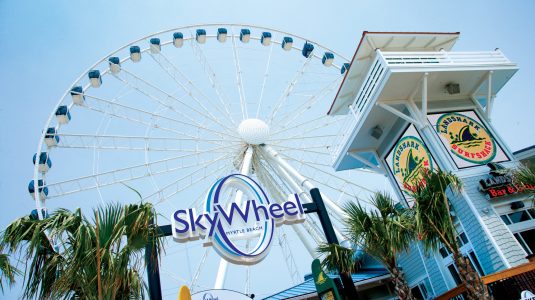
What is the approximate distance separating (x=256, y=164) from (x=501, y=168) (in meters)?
12.3

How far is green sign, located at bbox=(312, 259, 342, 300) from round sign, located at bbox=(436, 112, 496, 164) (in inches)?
230

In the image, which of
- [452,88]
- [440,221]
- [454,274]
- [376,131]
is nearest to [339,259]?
[440,221]

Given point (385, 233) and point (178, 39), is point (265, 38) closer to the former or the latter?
point (178, 39)

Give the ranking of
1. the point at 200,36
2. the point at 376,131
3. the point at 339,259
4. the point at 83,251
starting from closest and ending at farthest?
the point at 83,251, the point at 339,259, the point at 376,131, the point at 200,36

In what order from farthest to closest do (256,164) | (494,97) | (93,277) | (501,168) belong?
(256,164) → (494,97) → (501,168) → (93,277)

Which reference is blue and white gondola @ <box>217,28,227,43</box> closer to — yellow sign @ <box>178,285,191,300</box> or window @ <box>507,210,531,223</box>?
window @ <box>507,210,531,223</box>

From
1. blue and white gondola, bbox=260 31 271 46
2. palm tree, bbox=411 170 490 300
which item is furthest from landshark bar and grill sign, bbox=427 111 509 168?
blue and white gondola, bbox=260 31 271 46

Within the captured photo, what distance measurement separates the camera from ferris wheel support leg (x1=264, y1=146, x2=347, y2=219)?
17.1m

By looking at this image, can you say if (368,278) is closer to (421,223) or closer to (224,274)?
(224,274)

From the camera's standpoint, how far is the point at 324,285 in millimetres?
10305

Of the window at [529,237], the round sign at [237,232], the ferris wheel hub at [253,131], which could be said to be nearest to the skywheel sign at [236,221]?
the round sign at [237,232]

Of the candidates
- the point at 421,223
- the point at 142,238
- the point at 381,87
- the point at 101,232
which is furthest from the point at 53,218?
the point at 381,87

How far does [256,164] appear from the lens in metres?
22.3

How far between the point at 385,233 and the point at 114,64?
16.8m
